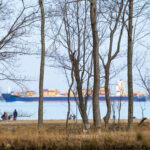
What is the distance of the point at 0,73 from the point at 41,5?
11.4 feet

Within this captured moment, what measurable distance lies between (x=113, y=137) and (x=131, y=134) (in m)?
0.54

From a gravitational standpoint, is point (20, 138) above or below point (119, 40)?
below

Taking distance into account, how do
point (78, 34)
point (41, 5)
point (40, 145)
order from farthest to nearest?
1. point (78, 34)
2. point (41, 5)
3. point (40, 145)

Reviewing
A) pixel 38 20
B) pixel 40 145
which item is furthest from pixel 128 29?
pixel 40 145

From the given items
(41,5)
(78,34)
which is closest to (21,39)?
(41,5)

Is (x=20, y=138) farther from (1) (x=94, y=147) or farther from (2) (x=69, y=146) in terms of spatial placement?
(1) (x=94, y=147)

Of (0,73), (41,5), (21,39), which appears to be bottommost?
(0,73)

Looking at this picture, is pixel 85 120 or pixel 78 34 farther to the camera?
pixel 78 34

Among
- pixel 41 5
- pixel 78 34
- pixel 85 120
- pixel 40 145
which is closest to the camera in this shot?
pixel 40 145

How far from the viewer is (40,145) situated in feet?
25.7

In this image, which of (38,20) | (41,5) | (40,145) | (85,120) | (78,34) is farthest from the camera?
(78,34)

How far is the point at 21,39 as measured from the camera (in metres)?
13.4

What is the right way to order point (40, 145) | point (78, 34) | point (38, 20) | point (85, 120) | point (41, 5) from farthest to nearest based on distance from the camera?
point (78, 34) → point (85, 120) → point (38, 20) → point (41, 5) → point (40, 145)

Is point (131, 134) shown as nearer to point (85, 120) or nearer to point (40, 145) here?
point (40, 145)
